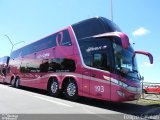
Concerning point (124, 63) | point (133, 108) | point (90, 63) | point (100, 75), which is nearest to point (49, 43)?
point (90, 63)

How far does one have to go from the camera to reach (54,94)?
15375 mm

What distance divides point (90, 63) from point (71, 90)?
2.23 meters

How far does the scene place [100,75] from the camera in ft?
37.4

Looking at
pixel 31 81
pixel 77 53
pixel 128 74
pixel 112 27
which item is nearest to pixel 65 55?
pixel 77 53

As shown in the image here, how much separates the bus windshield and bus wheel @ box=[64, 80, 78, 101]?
305 cm

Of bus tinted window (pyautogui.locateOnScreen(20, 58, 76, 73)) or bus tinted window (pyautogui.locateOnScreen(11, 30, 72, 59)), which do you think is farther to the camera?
bus tinted window (pyautogui.locateOnScreen(11, 30, 72, 59))

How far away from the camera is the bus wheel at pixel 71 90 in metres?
13.3

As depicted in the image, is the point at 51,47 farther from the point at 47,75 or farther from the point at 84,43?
the point at 84,43

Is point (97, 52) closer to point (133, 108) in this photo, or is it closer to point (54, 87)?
point (133, 108)

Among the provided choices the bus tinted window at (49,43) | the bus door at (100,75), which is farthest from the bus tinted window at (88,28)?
the bus door at (100,75)

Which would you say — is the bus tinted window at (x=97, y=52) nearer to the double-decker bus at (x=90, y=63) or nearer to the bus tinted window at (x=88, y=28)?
the double-decker bus at (x=90, y=63)

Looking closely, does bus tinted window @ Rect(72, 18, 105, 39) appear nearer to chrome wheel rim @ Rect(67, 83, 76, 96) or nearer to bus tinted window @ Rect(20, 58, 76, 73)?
bus tinted window @ Rect(20, 58, 76, 73)

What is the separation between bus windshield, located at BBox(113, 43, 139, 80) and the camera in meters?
Result: 11.1

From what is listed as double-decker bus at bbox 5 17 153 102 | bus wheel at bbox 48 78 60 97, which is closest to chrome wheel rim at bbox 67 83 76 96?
double-decker bus at bbox 5 17 153 102
